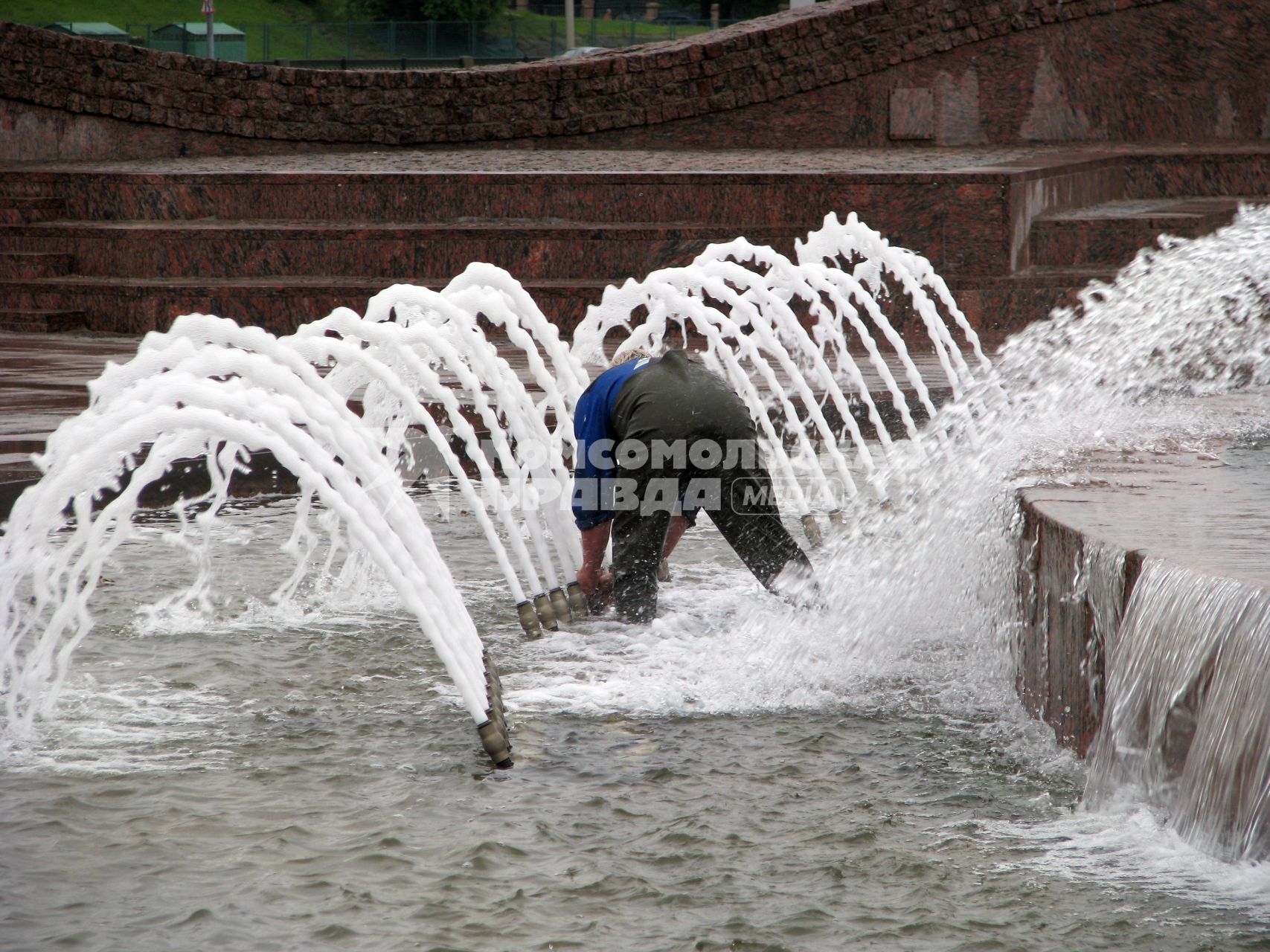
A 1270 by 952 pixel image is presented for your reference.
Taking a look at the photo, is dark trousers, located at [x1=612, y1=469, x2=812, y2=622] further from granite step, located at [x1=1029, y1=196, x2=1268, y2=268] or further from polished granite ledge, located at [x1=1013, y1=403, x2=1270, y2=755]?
granite step, located at [x1=1029, y1=196, x2=1268, y2=268]

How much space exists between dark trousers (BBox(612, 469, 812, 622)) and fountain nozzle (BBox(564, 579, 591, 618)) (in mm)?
239

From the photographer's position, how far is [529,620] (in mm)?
5906

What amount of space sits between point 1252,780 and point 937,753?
1200 mm

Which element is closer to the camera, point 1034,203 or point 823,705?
point 823,705

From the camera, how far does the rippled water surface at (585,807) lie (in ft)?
11.7

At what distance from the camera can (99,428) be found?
4.59 m

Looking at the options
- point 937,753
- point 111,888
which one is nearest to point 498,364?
point 937,753

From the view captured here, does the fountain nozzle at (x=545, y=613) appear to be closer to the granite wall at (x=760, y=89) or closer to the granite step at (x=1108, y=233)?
the granite step at (x=1108, y=233)

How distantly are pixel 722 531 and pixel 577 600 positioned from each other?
691 mm

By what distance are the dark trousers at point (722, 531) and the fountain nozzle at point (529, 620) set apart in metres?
0.35

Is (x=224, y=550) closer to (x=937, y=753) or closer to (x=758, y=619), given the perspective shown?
(x=758, y=619)

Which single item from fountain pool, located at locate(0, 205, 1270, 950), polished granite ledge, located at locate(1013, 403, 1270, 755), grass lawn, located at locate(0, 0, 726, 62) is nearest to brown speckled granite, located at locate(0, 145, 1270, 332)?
fountain pool, located at locate(0, 205, 1270, 950)

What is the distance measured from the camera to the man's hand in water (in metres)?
6.34

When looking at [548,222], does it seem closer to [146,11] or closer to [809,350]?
[809,350]
